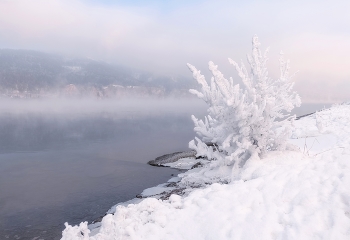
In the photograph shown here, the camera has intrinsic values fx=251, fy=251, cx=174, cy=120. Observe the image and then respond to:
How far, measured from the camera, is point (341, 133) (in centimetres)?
1269

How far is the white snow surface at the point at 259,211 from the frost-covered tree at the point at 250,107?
5.48 feet

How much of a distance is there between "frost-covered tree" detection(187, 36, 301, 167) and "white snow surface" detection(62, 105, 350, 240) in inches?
65.7

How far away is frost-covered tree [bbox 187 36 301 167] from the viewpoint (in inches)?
339

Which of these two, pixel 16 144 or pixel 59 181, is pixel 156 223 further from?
pixel 16 144

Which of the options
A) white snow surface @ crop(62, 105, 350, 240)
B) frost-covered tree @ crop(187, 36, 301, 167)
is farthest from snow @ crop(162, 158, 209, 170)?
white snow surface @ crop(62, 105, 350, 240)

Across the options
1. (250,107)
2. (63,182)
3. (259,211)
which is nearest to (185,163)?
(63,182)

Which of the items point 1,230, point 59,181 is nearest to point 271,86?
point 1,230

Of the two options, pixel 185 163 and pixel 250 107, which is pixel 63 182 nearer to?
pixel 185 163

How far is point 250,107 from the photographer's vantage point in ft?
27.5

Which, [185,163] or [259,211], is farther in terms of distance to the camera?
[185,163]

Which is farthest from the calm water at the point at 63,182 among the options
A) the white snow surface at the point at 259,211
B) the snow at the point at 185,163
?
the white snow surface at the point at 259,211

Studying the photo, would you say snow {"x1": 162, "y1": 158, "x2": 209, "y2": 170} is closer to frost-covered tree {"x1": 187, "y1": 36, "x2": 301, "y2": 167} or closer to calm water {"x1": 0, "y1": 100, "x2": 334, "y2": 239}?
calm water {"x1": 0, "y1": 100, "x2": 334, "y2": 239}

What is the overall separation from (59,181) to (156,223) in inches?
554

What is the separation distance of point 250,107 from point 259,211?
380 cm
